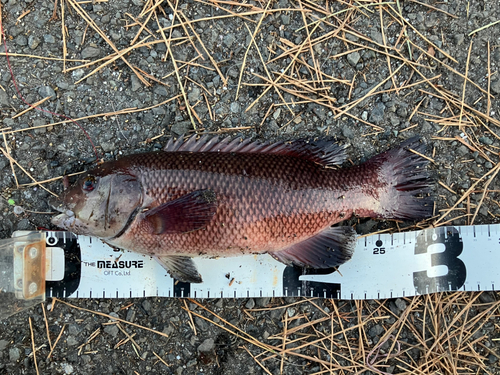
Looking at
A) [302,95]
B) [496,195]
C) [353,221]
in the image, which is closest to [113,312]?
[353,221]

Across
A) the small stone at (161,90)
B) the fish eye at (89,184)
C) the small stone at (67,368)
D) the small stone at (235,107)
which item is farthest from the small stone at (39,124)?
the small stone at (67,368)

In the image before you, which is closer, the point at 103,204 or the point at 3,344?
the point at 103,204

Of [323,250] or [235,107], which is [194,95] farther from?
[323,250]

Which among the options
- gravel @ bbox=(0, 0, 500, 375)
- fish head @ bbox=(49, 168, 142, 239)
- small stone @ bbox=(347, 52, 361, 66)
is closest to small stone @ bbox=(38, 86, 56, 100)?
gravel @ bbox=(0, 0, 500, 375)

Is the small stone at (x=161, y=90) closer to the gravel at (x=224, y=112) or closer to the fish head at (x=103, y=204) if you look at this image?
the gravel at (x=224, y=112)

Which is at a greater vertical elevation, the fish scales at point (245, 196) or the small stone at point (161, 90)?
the small stone at point (161, 90)

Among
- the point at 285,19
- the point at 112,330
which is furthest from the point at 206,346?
the point at 285,19
